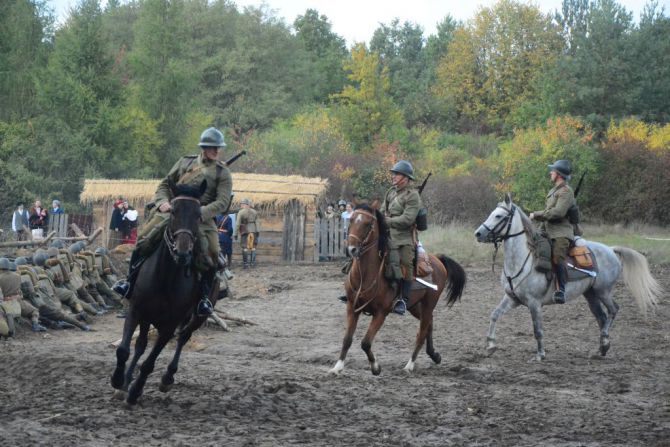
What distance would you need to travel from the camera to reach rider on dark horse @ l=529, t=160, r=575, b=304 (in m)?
15.1

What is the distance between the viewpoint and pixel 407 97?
7500cm

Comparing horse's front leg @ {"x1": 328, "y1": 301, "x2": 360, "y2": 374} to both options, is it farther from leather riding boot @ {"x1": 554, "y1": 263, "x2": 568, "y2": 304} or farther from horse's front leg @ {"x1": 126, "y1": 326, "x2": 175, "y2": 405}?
leather riding boot @ {"x1": 554, "y1": 263, "x2": 568, "y2": 304}

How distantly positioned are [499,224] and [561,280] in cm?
135

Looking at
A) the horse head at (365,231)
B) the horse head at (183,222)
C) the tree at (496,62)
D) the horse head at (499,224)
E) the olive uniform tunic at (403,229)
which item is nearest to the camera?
the horse head at (183,222)

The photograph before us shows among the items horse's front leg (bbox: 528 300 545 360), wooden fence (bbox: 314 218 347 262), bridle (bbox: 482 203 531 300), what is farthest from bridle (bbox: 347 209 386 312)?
wooden fence (bbox: 314 218 347 262)

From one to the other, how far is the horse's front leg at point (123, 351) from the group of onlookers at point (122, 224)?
21.9 metres

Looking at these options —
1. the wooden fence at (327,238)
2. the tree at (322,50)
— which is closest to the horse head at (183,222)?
the wooden fence at (327,238)

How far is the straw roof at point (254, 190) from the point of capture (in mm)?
34562

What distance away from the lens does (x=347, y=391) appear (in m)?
10.9

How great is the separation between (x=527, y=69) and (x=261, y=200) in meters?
42.8

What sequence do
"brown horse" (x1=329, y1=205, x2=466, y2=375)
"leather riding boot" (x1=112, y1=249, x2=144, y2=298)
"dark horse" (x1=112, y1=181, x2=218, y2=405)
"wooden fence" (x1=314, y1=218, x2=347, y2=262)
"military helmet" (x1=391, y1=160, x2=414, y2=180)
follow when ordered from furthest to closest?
1. "wooden fence" (x1=314, y1=218, x2=347, y2=262)
2. "military helmet" (x1=391, y1=160, x2=414, y2=180)
3. "brown horse" (x1=329, y1=205, x2=466, y2=375)
4. "leather riding boot" (x1=112, y1=249, x2=144, y2=298)
5. "dark horse" (x1=112, y1=181, x2=218, y2=405)

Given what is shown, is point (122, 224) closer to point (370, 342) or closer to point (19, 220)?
point (19, 220)

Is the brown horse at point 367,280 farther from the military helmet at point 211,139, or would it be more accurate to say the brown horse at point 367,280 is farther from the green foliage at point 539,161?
the green foliage at point 539,161

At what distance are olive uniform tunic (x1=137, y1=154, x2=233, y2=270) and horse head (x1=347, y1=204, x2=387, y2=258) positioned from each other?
83.2 inches
